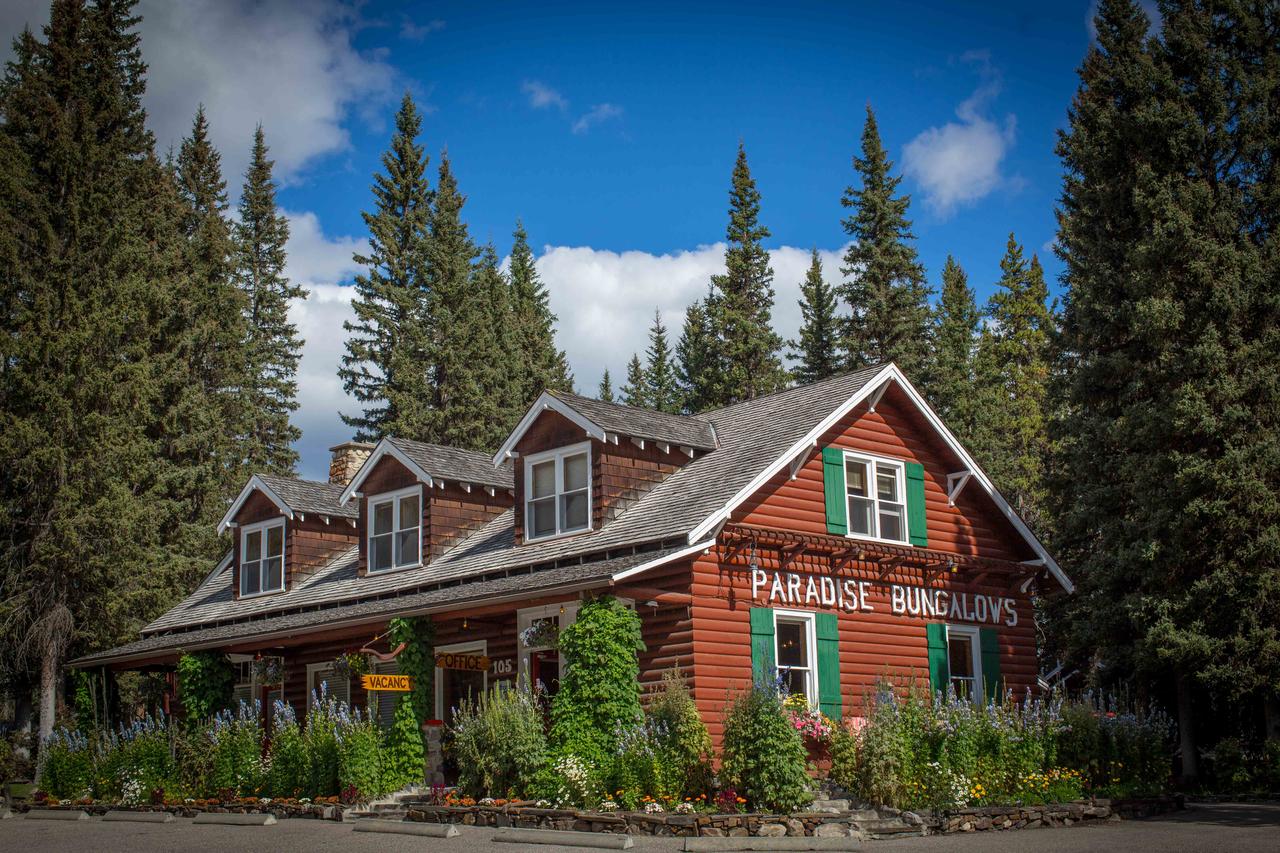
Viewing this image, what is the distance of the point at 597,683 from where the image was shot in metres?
19.2

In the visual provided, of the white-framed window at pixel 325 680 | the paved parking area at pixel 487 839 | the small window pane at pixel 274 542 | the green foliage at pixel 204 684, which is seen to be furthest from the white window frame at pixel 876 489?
the small window pane at pixel 274 542

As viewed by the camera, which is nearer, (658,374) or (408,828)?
(408,828)

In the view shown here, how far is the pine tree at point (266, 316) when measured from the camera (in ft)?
173

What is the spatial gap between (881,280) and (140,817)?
33.5m

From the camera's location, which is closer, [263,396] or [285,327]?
[263,396]

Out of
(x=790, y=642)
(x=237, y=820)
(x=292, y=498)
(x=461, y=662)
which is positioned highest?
(x=292, y=498)

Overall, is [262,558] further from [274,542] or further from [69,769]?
[69,769]

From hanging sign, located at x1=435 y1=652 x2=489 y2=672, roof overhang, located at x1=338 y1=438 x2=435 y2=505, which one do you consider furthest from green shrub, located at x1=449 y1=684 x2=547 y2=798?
roof overhang, located at x1=338 y1=438 x2=435 y2=505

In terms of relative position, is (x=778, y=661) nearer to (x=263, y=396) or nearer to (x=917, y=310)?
(x=917, y=310)

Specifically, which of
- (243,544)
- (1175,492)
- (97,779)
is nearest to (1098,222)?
(1175,492)

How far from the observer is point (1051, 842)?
15.2 meters

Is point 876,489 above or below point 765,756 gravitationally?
above

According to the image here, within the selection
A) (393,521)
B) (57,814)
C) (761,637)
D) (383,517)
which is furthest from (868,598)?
(57,814)

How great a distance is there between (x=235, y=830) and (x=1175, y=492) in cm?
1757
